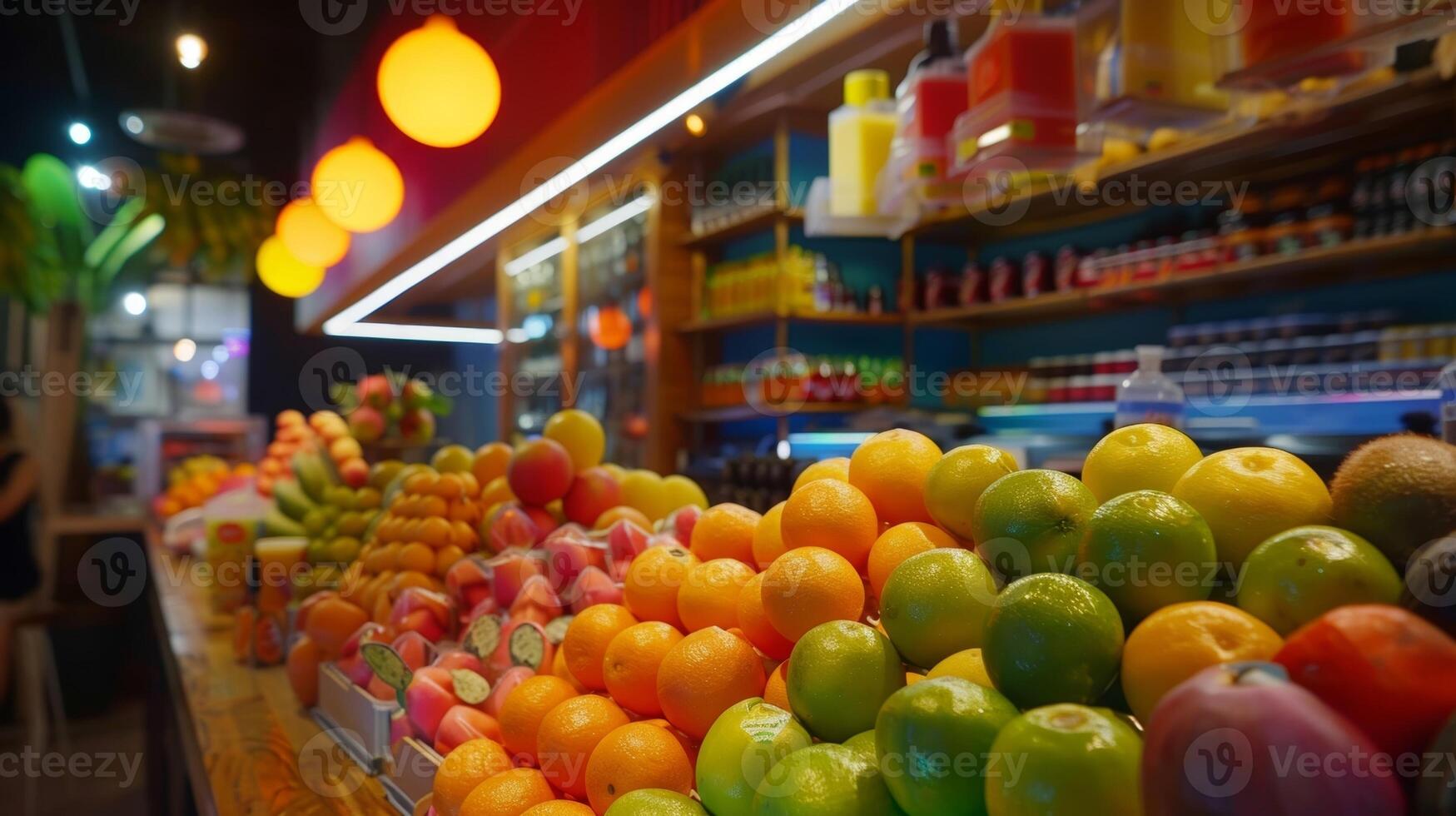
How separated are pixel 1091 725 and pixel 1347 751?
151 mm

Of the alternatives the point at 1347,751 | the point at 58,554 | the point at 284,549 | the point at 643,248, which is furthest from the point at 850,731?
the point at 58,554

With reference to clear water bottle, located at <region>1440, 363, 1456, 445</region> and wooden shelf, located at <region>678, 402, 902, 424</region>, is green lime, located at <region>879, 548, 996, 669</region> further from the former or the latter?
wooden shelf, located at <region>678, 402, 902, 424</region>

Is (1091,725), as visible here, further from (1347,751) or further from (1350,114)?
(1350,114)

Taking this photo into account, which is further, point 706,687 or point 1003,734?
point 706,687

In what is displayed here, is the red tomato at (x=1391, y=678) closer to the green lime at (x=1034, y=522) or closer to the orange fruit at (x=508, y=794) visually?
the green lime at (x=1034, y=522)

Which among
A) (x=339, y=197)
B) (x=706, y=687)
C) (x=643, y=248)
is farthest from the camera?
(x=643, y=248)

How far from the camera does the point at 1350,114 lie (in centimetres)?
321

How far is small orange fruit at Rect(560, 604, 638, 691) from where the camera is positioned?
1.21 metres

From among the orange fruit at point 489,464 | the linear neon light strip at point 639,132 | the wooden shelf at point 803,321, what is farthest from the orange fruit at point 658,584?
the wooden shelf at point 803,321

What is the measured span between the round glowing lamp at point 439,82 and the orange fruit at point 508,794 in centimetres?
224

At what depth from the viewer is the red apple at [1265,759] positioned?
0.52 m

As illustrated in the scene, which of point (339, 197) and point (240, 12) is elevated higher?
point (240, 12)

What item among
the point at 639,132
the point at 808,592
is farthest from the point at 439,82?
the point at 808,592

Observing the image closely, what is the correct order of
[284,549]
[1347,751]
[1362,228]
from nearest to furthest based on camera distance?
[1347,751] → [284,549] → [1362,228]
